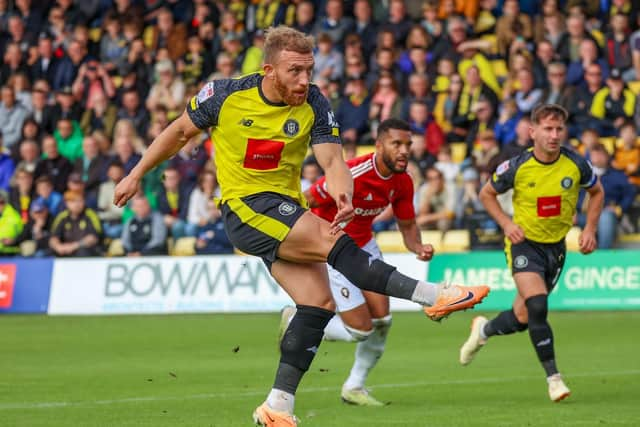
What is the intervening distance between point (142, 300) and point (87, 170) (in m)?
4.29

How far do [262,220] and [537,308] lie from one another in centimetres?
338

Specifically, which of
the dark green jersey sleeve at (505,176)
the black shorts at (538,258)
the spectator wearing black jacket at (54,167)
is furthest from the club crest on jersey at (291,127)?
the spectator wearing black jacket at (54,167)

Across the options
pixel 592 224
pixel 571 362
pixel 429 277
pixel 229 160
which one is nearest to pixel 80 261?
pixel 429 277

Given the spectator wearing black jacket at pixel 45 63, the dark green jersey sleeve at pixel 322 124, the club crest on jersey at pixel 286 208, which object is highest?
the dark green jersey sleeve at pixel 322 124

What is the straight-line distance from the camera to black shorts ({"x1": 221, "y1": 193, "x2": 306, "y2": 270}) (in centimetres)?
733

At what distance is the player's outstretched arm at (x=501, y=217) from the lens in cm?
1051

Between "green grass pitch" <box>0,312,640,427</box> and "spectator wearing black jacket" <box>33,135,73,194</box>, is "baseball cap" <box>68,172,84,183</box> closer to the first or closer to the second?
"spectator wearing black jacket" <box>33,135,73,194</box>

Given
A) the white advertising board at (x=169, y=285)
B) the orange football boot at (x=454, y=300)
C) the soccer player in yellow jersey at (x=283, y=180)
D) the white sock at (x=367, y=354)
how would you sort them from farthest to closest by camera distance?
1. the white advertising board at (x=169, y=285)
2. the white sock at (x=367, y=354)
3. the soccer player in yellow jersey at (x=283, y=180)
4. the orange football boot at (x=454, y=300)

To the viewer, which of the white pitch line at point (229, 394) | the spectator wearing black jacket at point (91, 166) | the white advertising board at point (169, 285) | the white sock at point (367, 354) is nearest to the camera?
the white pitch line at point (229, 394)

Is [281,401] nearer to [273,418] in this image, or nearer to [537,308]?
[273,418]

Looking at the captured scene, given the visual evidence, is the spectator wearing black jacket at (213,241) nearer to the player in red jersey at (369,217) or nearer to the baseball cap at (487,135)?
the baseball cap at (487,135)

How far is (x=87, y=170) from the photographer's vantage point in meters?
23.3

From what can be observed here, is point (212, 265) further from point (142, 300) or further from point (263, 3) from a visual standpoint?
point (263, 3)

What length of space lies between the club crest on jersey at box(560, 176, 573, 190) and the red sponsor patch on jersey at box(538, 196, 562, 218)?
0.11 meters
